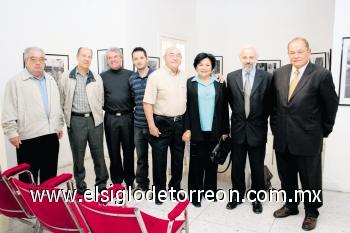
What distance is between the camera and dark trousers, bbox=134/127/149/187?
3.47 metres

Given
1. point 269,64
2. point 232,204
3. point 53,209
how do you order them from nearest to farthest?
point 53,209
point 232,204
point 269,64

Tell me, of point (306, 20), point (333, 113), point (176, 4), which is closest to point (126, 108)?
point (333, 113)

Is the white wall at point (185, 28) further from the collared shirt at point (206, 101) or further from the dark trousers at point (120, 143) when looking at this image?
the collared shirt at point (206, 101)

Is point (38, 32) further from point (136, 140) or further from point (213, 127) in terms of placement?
point (213, 127)

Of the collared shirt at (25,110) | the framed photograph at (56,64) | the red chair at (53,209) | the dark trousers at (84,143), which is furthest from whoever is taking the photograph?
the framed photograph at (56,64)

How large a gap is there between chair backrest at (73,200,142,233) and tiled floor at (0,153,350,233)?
1.25 meters

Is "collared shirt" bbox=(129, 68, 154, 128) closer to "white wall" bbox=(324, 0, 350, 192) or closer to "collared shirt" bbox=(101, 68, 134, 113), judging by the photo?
"collared shirt" bbox=(101, 68, 134, 113)

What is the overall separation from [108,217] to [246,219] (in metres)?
1.71

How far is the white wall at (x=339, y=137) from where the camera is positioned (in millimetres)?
3379

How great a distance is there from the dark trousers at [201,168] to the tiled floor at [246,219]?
7.1 inches

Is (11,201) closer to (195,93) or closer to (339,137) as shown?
(195,93)

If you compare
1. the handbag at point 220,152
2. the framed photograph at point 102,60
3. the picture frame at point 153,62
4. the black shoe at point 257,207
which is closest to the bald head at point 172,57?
the handbag at point 220,152

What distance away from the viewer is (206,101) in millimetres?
2965

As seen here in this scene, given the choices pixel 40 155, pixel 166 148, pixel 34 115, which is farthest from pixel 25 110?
pixel 166 148
